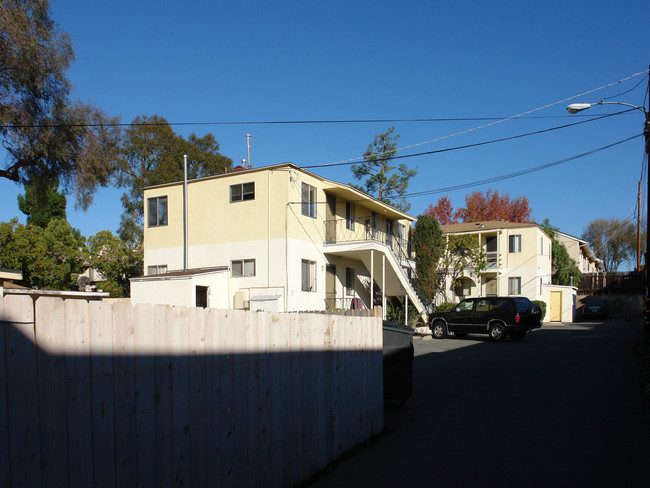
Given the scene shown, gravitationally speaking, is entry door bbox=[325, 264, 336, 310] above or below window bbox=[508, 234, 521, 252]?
below

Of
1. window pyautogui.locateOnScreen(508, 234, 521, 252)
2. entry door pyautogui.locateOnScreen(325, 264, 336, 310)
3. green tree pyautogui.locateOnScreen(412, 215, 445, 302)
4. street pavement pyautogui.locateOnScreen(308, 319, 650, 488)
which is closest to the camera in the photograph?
street pavement pyautogui.locateOnScreen(308, 319, 650, 488)

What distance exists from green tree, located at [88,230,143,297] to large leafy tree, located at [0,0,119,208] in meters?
16.2

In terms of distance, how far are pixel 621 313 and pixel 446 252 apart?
18164 millimetres

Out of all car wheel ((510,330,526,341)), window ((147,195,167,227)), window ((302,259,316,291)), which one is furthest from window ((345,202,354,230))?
car wheel ((510,330,526,341))

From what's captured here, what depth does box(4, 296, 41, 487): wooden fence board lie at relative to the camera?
2801mm

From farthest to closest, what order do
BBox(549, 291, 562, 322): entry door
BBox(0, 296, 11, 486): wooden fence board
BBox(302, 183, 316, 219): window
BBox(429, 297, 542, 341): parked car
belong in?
BBox(549, 291, 562, 322): entry door
BBox(302, 183, 316, 219): window
BBox(429, 297, 542, 341): parked car
BBox(0, 296, 11, 486): wooden fence board

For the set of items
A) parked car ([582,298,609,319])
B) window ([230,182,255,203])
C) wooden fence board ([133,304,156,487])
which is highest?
window ([230,182,255,203])

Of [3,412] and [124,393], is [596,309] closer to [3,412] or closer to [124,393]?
[124,393]

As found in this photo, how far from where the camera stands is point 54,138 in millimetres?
18812

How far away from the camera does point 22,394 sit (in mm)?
2863

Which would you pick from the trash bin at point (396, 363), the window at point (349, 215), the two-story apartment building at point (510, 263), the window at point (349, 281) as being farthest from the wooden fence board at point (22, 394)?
the two-story apartment building at point (510, 263)

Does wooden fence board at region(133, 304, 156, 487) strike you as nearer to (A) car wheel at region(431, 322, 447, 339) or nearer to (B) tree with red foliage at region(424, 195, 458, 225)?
(A) car wheel at region(431, 322, 447, 339)

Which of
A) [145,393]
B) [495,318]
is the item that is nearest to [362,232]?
[495,318]

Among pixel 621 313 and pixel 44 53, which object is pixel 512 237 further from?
pixel 44 53
